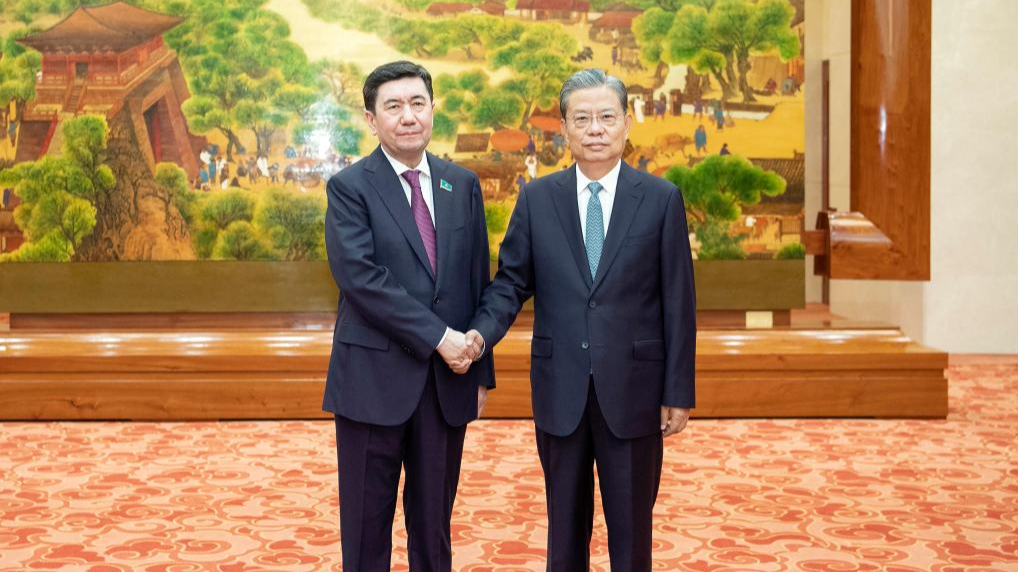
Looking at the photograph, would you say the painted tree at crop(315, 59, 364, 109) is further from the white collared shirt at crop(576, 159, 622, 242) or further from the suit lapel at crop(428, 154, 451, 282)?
the white collared shirt at crop(576, 159, 622, 242)

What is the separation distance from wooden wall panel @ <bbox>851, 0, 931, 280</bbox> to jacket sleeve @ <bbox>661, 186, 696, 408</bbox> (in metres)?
4.40

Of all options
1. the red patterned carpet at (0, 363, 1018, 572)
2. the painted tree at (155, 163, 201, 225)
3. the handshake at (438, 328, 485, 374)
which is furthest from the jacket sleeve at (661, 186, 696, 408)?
the painted tree at (155, 163, 201, 225)

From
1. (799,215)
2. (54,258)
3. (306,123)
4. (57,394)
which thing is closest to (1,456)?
(57,394)

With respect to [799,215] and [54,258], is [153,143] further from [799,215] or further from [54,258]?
[799,215]

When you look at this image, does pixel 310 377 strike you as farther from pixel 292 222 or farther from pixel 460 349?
pixel 460 349

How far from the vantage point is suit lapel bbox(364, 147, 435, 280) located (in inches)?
114

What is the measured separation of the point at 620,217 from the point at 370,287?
2.29 ft

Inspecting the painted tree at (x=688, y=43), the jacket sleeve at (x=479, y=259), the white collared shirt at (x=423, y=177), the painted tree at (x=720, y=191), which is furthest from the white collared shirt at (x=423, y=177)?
the painted tree at (x=688, y=43)

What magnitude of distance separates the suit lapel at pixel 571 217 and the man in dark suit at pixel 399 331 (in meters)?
0.28

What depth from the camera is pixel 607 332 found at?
278cm

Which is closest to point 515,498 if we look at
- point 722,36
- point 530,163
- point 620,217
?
point 620,217

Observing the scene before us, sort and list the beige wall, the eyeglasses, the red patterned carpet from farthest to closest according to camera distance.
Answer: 1. the beige wall
2. the red patterned carpet
3. the eyeglasses

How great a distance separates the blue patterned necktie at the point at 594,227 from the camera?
285cm

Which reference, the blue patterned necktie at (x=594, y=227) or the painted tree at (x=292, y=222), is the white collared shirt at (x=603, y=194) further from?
the painted tree at (x=292, y=222)
